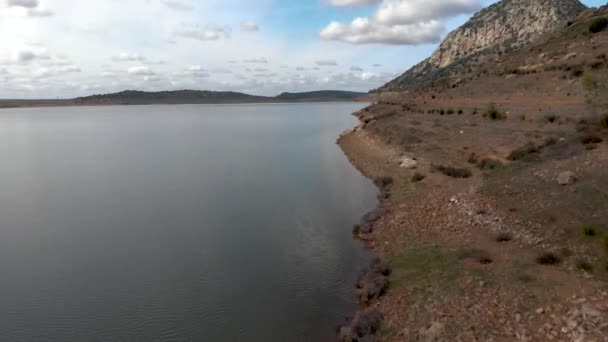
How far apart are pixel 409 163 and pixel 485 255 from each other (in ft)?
50.6

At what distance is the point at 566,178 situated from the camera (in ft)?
55.8

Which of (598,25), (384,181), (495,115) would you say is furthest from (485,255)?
(598,25)

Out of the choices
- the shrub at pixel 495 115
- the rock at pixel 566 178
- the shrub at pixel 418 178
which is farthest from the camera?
the shrub at pixel 495 115

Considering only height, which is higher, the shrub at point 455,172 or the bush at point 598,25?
the bush at point 598,25

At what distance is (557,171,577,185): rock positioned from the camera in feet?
55.2

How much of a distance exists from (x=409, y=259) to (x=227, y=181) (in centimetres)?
1687

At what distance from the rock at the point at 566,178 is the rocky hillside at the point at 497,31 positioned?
79.5 meters

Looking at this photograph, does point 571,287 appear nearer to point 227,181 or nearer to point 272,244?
point 272,244

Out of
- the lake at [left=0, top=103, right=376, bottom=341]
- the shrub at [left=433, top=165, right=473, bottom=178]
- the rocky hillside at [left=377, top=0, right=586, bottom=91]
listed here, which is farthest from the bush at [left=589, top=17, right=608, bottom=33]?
the shrub at [left=433, top=165, right=473, bottom=178]

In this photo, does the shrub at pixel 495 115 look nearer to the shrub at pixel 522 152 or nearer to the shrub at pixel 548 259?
the shrub at pixel 522 152

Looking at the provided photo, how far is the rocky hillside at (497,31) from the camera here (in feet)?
355

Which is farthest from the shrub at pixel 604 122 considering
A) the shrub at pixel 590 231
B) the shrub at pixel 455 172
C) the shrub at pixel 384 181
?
the shrub at pixel 590 231

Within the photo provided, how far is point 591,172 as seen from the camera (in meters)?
16.9

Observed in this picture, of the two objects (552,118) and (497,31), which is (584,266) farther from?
(497,31)
